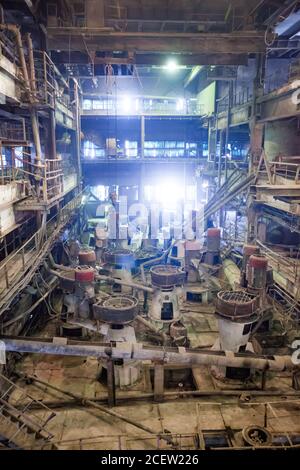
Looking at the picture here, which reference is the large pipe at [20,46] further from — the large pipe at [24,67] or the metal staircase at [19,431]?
the metal staircase at [19,431]

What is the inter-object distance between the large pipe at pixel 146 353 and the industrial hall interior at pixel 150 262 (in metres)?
0.04

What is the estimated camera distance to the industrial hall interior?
9.24m

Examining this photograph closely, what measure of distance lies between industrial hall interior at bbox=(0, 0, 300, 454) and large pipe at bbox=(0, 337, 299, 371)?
4 cm

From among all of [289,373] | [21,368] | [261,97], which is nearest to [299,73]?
[261,97]

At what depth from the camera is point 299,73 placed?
14664 millimetres

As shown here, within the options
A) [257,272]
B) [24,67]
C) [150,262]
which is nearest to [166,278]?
[257,272]

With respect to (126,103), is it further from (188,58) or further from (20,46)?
(20,46)

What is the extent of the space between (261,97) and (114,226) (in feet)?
34.7

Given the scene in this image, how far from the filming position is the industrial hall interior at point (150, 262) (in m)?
9.24

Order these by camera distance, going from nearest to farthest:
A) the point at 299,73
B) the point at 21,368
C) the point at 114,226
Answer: the point at 21,368, the point at 299,73, the point at 114,226

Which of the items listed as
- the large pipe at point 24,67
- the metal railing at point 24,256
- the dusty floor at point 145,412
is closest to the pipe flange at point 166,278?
the dusty floor at point 145,412

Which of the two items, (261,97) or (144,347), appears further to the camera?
(261,97)
